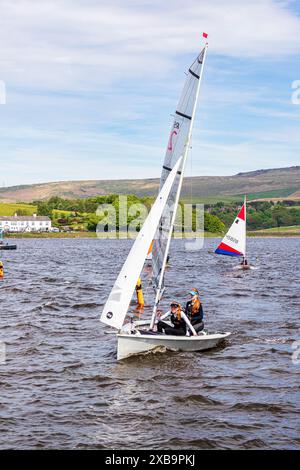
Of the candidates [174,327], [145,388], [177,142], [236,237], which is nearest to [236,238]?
[236,237]

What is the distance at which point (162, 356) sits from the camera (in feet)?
69.8

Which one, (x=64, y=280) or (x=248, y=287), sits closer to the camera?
(x=248, y=287)

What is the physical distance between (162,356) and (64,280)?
108 feet

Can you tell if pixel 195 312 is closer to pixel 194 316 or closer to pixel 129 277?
pixel 194 316

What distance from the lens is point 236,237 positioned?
6284 cm

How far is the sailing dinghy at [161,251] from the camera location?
20.4 metres

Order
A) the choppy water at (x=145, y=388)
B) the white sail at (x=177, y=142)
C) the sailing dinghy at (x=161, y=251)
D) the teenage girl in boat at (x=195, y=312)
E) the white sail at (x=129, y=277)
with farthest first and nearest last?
the teenage girl in boat at (x=195, y=312) < the white sail at (x=177, y=142) < the sailing dinghy at (x=161, y=251) < the white sail at (x=129, y=277) < the choppy water at (x=145, y=388)

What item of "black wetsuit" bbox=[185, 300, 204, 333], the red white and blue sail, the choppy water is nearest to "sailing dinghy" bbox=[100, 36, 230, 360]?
"black wetsuit" bbox=[185, 300, 204, 333]

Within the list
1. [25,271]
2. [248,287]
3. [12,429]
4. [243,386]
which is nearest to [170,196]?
[243,386]

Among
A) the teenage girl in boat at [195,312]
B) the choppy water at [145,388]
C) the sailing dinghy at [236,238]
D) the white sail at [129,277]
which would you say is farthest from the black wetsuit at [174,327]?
the sailing dinghy at [236,238]

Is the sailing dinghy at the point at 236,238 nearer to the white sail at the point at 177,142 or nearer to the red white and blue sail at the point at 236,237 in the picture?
the red white and blue sail at the point at 236,237

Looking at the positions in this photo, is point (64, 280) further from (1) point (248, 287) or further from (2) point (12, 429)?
(2) point (12, 429)

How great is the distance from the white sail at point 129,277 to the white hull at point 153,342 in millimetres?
624

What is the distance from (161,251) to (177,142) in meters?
3.82
